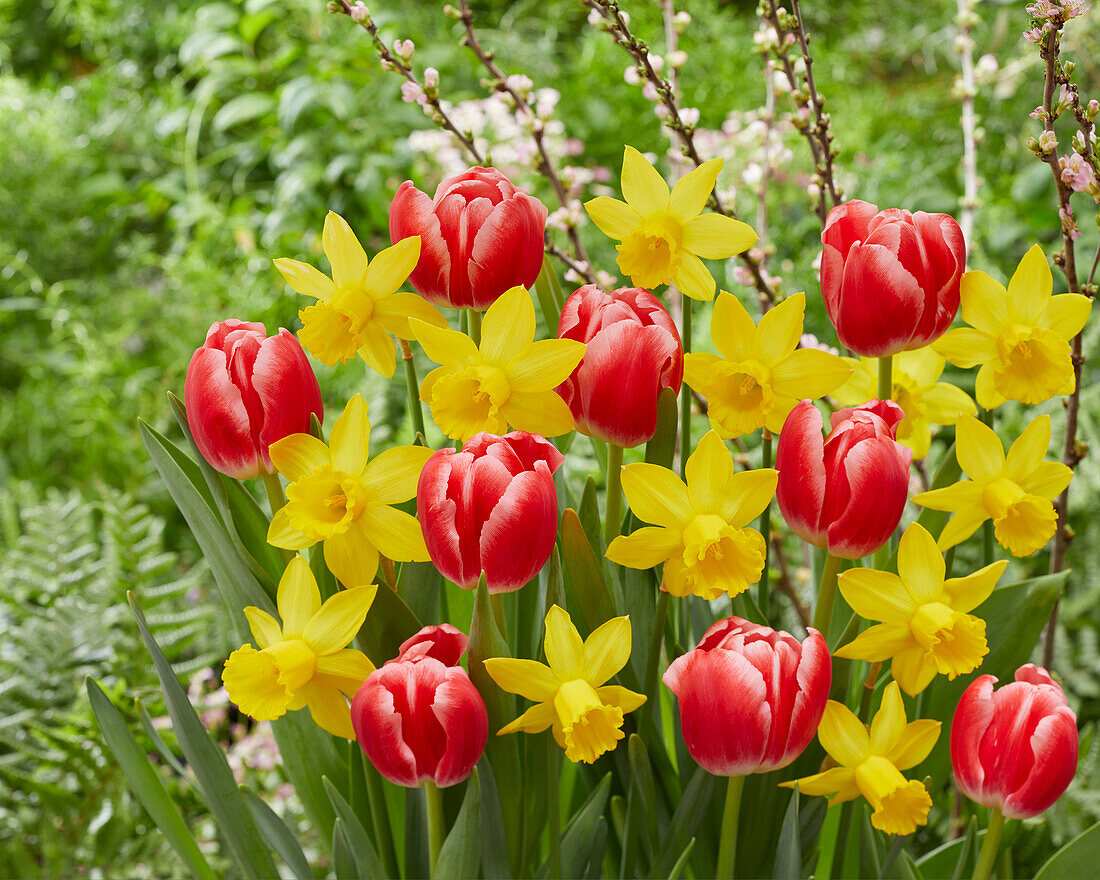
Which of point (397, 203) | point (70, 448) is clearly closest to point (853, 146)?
point (70, 448)

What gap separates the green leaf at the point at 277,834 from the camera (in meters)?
0.36

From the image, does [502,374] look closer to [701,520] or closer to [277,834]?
[701,520]

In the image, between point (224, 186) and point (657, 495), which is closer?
point (657, 495)

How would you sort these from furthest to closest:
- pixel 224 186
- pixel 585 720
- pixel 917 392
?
pixel 224 186, pixel 917 392, pixel 585 720

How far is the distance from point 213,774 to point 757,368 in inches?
9.8

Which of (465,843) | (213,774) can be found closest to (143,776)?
(213,774)

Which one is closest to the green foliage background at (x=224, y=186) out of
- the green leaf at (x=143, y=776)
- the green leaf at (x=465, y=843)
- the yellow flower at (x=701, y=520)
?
the green leaf at (x=143, y=776)

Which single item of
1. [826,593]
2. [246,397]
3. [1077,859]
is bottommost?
[1077,859]

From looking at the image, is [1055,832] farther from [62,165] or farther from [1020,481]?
[62,165]

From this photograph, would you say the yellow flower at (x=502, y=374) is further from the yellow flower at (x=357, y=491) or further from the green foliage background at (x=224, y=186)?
the green foliage background at (x=224, y=186)

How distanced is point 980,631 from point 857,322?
0.34 feet

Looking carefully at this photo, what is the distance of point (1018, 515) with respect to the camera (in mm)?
311

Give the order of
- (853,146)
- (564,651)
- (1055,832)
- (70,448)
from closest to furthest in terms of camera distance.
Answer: (564,651) → (1055,832) → (70,448) → (853,146)

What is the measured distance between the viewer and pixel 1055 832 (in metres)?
0.63
